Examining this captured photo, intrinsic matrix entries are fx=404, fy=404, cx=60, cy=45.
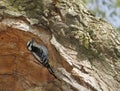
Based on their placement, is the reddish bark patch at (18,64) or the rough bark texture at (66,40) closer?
the rough bark texture at (66,40)

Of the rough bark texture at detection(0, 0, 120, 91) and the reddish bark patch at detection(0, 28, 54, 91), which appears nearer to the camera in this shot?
the rough bark texture at detection(0, 0, 120, 91)

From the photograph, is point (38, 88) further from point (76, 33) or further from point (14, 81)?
point (76, 33)

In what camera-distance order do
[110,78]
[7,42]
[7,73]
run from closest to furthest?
[110,78] < [7,42] < [7,73]

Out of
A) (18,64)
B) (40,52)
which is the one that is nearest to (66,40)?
(40,52)

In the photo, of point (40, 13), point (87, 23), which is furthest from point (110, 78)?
point (40, 13)

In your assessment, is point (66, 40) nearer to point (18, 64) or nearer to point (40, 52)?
point (40, 52)
